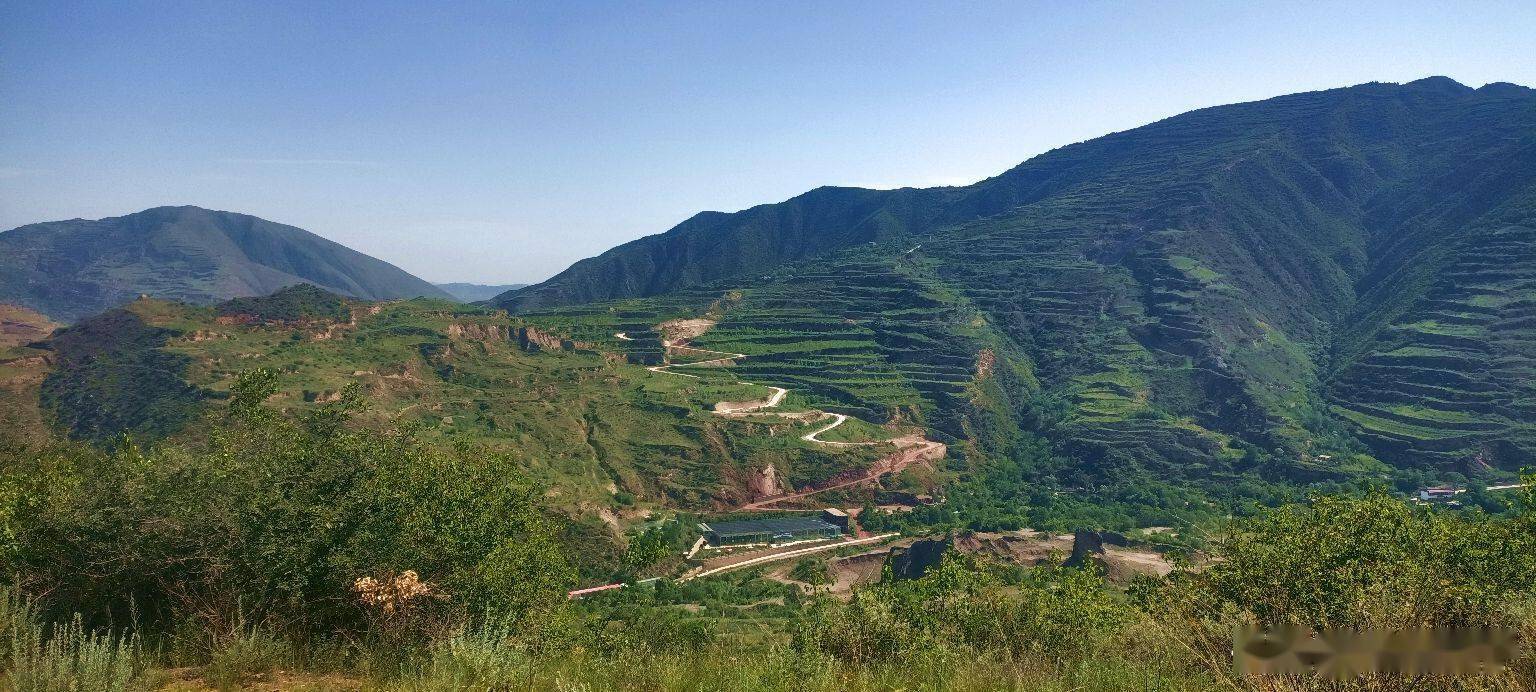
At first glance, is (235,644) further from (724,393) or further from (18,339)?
(18,339)

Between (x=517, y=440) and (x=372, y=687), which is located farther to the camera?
(x=517, y=440)

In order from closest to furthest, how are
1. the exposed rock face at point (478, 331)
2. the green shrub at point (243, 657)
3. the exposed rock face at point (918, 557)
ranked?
1. the green shrub at point (243, 657)
2. the exposed rock face at point (918, 557)
3. the exposed rock face at point (478, 331)

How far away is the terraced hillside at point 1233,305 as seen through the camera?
245 feet

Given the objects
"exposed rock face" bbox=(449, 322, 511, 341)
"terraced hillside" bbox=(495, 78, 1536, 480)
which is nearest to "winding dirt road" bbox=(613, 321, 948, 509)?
"terraced hillside" bbox=(495, 78, 1536, 480)

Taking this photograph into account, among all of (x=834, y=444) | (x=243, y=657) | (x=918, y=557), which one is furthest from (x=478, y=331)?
(x=243, y=657)

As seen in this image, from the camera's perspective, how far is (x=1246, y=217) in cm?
12500

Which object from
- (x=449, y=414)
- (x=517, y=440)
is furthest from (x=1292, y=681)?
(x=449, y=414)

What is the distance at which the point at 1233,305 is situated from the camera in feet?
330

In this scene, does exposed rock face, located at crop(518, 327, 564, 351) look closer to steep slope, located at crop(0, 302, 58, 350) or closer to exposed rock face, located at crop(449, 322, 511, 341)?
exposed rock face, located at crop(449, 322, 511, 341)

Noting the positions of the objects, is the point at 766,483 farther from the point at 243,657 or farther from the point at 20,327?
the point at 20,327

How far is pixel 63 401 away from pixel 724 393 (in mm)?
63107

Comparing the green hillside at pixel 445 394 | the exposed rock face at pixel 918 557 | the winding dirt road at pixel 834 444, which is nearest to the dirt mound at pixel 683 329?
the green hillside at pixel 445 394

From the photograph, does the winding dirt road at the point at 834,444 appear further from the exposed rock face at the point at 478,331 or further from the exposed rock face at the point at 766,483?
the exposed rock face at the point at 478,331

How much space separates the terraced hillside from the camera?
7475 centimetres
